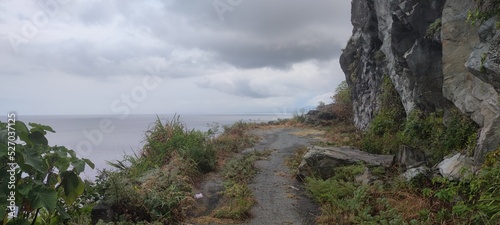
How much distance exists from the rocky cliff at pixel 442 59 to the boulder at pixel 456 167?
0.69 feet

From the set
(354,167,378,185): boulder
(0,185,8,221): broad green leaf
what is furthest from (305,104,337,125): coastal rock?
(0,185,8,221): broad green leaf

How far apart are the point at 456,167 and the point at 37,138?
6.43 meters

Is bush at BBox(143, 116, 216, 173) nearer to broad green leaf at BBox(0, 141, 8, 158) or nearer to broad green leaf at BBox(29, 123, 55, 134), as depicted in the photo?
broad green leaf at BBox(29, 123, 55, 134)

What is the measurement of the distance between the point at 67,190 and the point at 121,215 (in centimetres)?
223

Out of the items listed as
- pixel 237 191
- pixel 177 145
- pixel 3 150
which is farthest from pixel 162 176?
pixel 3 150

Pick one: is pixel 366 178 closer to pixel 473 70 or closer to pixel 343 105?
pixel 473 70

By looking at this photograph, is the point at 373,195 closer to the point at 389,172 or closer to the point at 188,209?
the point at 389,172

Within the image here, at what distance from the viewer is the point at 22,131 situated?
302 cm

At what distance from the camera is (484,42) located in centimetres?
599

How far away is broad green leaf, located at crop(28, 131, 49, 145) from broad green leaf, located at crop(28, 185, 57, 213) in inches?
17.4

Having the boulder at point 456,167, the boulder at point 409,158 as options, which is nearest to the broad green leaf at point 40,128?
the boulder at point 456,167

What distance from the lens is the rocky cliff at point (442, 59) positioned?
19.0 ft

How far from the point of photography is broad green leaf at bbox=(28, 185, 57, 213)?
2854mm

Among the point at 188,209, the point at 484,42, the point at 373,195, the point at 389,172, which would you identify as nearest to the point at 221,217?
the point at 188,209
